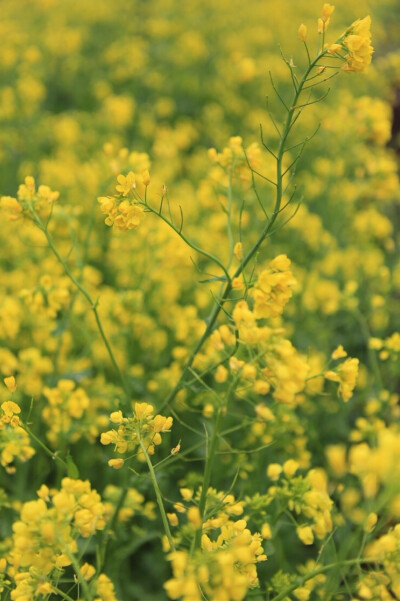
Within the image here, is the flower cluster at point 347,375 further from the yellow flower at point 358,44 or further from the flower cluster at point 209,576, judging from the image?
the yellow flower at point 358,44

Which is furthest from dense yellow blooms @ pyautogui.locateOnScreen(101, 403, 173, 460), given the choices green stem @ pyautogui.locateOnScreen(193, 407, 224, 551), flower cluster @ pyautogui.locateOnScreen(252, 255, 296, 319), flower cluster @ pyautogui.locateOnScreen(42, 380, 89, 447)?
flower cluster @ pyautogui.locateOnScreen(42, 380, 89, 447)

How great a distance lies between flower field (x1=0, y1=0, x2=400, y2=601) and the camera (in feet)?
4.39

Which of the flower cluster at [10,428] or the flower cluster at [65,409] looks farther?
the flower cluster at [65,409]

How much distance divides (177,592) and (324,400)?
2.15 metres

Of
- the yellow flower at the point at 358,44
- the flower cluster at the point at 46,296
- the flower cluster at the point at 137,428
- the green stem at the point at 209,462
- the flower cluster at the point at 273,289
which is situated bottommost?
the green stem at the point at 209,462

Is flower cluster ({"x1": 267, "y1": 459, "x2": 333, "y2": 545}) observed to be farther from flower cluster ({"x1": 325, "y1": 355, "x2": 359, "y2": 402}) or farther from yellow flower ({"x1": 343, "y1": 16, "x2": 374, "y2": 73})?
yellow flower ({"x1": 343, "y1": 16, "x2": 374, "y2": 73})

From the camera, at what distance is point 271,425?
2324mm

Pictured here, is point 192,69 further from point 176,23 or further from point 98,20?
point 98,20

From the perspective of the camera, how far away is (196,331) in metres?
2.84

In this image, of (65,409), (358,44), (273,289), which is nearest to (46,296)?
(65,409)

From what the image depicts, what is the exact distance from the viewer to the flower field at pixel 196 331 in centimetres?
134

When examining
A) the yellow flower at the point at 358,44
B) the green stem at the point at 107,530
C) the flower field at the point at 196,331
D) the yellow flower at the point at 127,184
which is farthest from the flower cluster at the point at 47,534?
the yellow flower at the point at 358,44

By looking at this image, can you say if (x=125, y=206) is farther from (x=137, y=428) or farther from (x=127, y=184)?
(x=137, y=428)

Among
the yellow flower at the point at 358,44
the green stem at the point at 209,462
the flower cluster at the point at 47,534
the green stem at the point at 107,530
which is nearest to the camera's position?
the flower cluster at the point at 47,534
